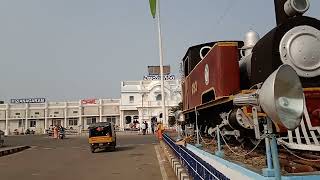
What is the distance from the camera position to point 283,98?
2859mm

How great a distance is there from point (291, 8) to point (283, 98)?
4026 millimetres

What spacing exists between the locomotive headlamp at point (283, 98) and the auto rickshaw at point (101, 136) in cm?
2123

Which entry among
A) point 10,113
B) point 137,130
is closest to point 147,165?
point 137,130

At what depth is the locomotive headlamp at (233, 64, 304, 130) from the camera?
2.78 meters

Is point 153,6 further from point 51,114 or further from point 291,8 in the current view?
point 51,114

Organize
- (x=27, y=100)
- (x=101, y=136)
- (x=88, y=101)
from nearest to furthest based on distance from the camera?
1. (x=101, y=136)
2. (x=88, y=101)
3. (x=27, y=100)

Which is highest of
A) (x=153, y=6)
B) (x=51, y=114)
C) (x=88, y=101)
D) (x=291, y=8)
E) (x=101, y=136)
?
(x=153, y=6)

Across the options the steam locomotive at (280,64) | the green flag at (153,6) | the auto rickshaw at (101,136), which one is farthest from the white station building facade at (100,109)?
the steam locomotive at (280,64)

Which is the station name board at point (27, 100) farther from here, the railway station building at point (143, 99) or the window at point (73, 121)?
the railway station building at point (143, 99)

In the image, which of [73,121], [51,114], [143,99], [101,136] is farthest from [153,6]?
[51,114]

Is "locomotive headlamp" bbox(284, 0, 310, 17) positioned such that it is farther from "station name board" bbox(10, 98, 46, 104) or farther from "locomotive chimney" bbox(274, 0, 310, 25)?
"station name board" bbox(10, 98, 46, 104)

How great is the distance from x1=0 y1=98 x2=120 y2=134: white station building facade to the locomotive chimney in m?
61.6

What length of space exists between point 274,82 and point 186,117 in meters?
13.1

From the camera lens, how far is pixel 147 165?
15.5m
